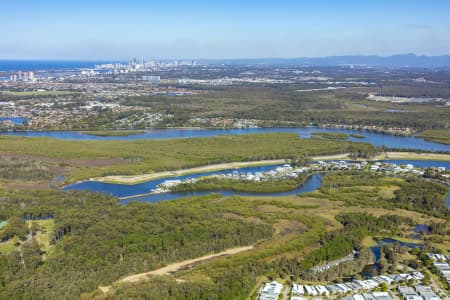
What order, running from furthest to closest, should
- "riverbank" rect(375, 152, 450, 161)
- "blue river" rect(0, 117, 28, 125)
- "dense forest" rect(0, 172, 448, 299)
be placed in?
"blue river" rect(0, 117, 28, 125)
"riverbank" rect(375, 152, 450, 161)
"dense forest" rect(0, 172, 448, 299)

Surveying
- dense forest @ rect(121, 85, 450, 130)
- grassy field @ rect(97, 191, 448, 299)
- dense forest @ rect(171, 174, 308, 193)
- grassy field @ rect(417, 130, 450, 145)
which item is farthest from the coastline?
dense forest @ rect(121, 85, 450, 130)

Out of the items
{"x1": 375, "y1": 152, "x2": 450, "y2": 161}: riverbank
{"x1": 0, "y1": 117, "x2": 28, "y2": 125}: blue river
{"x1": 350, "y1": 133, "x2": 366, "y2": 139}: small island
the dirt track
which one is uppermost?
{"x1": 0, "y1": 117, "x2": 28, "y2": 125}: blue river

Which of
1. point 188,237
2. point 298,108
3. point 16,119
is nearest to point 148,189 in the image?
point 188,237

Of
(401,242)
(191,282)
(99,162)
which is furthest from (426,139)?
(191,282)

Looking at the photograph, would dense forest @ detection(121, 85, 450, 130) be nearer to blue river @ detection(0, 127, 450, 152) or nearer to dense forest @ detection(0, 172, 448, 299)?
blue river @ detection(0, 127, 450, 152)

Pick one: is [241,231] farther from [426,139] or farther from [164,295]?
[426,139]

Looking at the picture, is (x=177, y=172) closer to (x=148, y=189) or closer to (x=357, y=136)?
(x=148, y=189)
